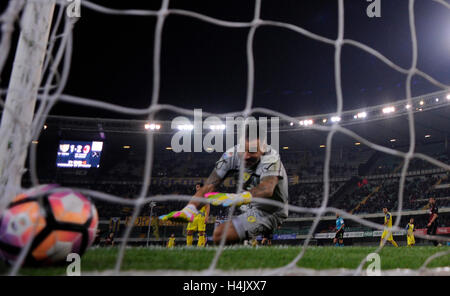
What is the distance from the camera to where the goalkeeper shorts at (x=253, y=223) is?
4223 millimetres

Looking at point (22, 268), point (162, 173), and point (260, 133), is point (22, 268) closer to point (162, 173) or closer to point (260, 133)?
point (260, 133)

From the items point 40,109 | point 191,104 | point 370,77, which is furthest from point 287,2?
point 191,104

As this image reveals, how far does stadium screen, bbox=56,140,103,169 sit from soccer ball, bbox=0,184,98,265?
80.7ft

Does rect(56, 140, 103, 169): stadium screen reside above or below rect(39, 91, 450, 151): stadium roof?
below

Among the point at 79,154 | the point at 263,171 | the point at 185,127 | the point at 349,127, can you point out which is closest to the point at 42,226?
the point at 263,171

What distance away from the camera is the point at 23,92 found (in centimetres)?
266

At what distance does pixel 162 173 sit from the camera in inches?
1211

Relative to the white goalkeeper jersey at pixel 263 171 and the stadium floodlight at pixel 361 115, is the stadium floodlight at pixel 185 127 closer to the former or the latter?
the stadium floodlight at pixel 361 115

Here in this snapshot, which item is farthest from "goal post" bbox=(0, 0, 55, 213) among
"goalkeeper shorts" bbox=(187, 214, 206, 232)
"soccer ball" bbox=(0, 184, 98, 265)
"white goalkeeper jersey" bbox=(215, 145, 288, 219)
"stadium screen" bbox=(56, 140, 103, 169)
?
"stadium screen" bbox=(56, 140, 103, 169)

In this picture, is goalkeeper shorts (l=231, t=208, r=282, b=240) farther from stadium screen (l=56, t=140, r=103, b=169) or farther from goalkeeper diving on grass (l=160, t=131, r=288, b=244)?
stadium screen (l=56, t=140, r=103, b=169)

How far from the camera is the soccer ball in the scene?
7.25ft

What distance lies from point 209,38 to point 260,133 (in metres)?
12.1

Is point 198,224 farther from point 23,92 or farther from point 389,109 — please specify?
point 389,109

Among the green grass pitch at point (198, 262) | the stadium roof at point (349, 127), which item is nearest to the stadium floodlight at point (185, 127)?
the stadium roof at point (349, 127)
